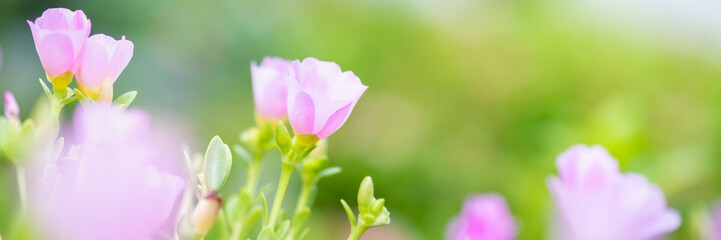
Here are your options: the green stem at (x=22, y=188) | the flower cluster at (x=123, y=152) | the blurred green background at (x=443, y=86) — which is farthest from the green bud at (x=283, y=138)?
the blurred green background at (x=443, y=86)

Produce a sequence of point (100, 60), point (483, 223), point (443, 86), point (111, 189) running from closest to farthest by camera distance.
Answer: point (111, 189), point (100, 60), point (483, 223), point (443, 86)

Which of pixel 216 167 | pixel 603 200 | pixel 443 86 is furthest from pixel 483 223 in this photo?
pixel 443 86

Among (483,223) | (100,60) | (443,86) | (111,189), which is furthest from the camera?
(443,86)

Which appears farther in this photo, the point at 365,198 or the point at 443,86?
the point at 443,86

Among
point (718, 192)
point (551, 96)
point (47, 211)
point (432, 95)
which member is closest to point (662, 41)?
point (551, 96)

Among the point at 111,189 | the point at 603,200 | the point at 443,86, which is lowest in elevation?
the point at 111,189

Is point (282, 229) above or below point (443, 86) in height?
below

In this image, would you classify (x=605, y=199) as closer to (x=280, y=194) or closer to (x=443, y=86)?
(x=280, y=194)

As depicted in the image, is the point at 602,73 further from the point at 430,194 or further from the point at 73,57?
the point at 73,57

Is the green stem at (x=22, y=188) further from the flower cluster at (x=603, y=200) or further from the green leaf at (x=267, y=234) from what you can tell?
the flower cluster at (x=603, y=200)
